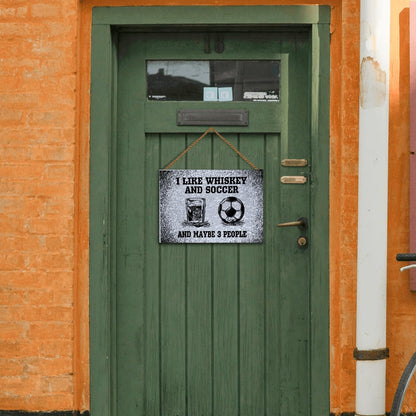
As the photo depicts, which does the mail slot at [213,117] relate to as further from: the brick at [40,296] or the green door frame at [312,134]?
the brick at [40,296]

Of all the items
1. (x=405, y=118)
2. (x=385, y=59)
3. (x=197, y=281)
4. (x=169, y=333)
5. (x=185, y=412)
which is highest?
(x=385, y=59)

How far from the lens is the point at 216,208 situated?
369 centimetres

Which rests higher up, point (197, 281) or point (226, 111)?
point (226, 111)

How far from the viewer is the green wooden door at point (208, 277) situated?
3676mm

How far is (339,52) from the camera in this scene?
3.57 meters

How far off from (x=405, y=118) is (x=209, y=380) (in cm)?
190

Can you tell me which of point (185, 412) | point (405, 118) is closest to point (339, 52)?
point (405, 118)

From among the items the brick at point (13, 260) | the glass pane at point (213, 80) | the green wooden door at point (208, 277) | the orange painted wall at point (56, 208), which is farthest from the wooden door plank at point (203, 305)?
the brick at point (13, 260)

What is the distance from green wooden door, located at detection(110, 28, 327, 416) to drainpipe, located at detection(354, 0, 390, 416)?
14.8 inches

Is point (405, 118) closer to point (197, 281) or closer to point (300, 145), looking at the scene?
point (300, 145)

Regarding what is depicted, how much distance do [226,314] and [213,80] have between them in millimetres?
1399

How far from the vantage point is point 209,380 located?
3.68 m

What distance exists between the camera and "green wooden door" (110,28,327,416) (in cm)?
368

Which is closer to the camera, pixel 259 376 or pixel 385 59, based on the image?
pixel 385 59
